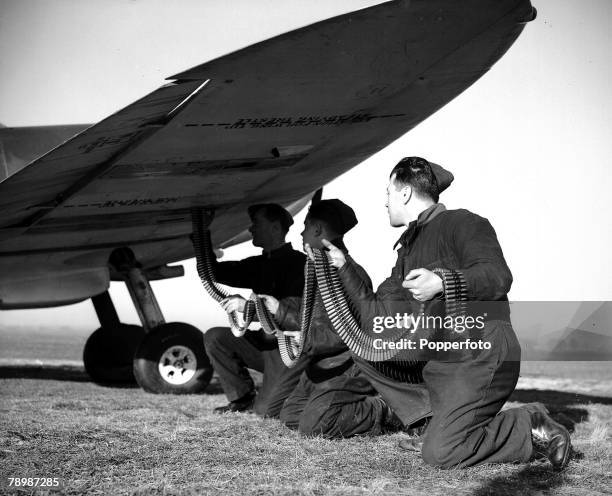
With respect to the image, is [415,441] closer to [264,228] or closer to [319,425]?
[319,425]

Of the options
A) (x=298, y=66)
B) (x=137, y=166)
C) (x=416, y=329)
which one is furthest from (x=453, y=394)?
(x=137, y=166)

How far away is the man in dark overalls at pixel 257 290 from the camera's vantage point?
7039 millimetres

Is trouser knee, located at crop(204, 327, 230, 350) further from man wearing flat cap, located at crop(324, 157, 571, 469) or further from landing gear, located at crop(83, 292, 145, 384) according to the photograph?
landing gear, located at crop(83, 292, 145, 384)

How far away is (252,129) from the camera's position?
643cm

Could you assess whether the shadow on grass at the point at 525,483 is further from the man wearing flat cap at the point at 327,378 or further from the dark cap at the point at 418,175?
the dark cap at the point at 418,175

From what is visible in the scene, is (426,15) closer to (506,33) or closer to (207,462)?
(506,33)

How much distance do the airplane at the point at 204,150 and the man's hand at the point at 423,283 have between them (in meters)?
1.63

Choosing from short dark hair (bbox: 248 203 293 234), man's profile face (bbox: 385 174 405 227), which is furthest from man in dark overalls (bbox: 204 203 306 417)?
man's profile face (bbox: 385 174 405 227)

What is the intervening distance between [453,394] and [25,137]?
5.62m

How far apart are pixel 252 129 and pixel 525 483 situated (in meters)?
3.26

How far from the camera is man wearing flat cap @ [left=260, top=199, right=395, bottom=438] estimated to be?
5645 millimetres

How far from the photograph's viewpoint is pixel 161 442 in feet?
17.4

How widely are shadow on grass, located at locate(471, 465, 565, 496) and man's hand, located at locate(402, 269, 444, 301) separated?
0.90 metres

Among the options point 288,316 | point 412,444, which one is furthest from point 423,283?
point 288,316
